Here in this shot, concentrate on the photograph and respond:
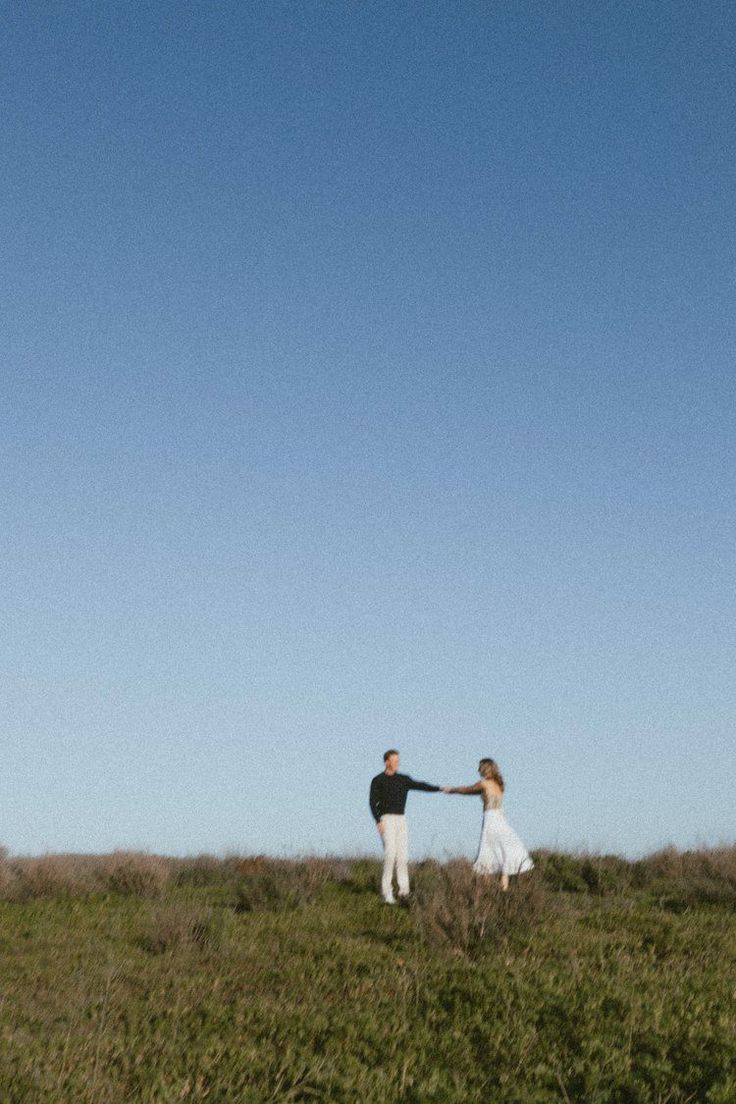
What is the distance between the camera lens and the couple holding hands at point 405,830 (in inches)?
684

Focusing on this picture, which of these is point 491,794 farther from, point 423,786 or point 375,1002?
point 375,1002

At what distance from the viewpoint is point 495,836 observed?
57.9 feet

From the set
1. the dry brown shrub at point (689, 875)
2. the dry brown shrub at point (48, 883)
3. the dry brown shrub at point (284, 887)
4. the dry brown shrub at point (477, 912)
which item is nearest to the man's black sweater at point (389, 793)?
the dry brown shrub at point (284, 887)

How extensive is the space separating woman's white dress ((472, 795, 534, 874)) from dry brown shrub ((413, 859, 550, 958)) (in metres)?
2.68

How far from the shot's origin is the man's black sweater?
61.7 ft

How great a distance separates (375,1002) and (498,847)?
8.36 meters

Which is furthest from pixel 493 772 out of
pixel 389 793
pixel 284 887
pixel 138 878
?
pixel 138 878

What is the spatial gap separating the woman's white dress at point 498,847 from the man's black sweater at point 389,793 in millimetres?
1637

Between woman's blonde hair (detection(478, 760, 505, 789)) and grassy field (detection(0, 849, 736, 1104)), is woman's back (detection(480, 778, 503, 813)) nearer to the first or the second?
woman's blonde hair (detection(478, 760, 505, 789))

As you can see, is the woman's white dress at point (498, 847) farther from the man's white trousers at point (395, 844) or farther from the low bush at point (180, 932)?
the low bush at point (180, 932)

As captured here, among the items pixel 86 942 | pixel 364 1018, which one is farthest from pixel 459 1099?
pixel 86 942

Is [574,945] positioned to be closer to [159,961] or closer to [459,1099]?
[159,961]

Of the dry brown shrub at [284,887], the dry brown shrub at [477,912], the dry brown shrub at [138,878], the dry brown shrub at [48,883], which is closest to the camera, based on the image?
the dry brown shrub at [477,912]

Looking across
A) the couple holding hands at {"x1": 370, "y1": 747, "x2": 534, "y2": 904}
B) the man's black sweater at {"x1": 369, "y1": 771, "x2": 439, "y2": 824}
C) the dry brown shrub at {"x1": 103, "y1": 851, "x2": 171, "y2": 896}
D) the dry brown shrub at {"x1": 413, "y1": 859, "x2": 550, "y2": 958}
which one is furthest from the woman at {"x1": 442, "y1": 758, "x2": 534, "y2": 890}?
the dry brown shrub at {"x1": 103, "y1": 851, "x2": 171, "y2": 896}
